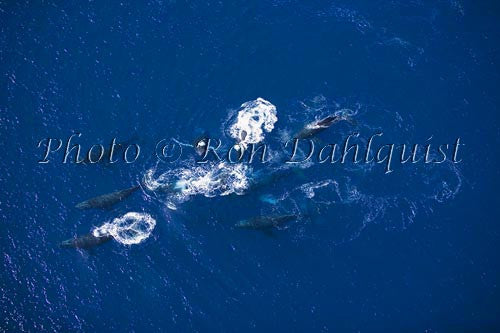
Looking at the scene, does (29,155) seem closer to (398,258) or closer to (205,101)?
(205,101)

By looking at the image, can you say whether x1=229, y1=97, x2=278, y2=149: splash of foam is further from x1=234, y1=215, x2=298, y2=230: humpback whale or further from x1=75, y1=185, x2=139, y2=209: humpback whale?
x1=75, y1=185, x2=139, y2=209: humpback whale

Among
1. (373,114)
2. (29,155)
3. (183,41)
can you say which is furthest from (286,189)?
(29,155)

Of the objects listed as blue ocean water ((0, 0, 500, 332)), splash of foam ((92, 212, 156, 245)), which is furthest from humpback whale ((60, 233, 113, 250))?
blue ocean water ((0, 0, 500, 332))

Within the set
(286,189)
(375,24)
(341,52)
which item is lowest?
(286,189)

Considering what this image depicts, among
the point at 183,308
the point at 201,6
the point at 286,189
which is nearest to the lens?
the point at 183,308

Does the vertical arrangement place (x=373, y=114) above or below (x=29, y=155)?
above

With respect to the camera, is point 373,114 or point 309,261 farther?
point 373,114
